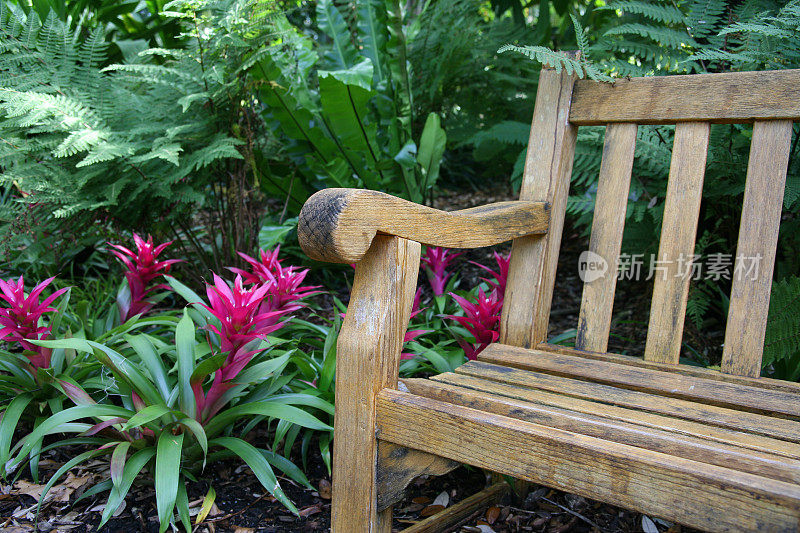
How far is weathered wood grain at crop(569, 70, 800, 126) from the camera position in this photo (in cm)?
128

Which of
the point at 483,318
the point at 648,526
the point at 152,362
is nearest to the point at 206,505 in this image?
the point at 152,362

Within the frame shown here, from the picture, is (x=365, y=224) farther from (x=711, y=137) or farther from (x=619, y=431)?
(x=711, y=137)

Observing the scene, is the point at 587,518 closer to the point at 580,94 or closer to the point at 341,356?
the point at 341,356

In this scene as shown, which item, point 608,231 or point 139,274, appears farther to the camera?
point 139,274

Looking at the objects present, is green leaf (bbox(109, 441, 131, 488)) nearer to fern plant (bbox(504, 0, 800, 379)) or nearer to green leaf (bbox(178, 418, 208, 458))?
green leaf (bbox(178, 418, 208, 458))

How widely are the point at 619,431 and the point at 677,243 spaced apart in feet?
2.02

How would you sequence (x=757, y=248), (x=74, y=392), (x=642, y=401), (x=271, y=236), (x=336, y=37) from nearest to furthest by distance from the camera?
(x=642, y=401)
(x=757, y=248)
(x=74, y=392)
(x=271, y=236)
(x=336, y=37)

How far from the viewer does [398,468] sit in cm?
107

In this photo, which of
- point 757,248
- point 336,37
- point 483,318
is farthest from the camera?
point 336,37

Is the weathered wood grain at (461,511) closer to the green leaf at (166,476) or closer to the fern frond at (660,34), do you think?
the green leaf at (166,476)

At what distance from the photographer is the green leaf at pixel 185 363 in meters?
1.53

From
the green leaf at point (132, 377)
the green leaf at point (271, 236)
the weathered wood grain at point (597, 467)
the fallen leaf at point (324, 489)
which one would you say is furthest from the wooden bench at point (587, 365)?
the green leaf at point (271, 236)

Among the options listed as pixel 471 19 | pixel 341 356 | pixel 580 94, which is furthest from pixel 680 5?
pixel 341 356

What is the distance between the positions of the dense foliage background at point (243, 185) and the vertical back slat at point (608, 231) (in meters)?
0.18
